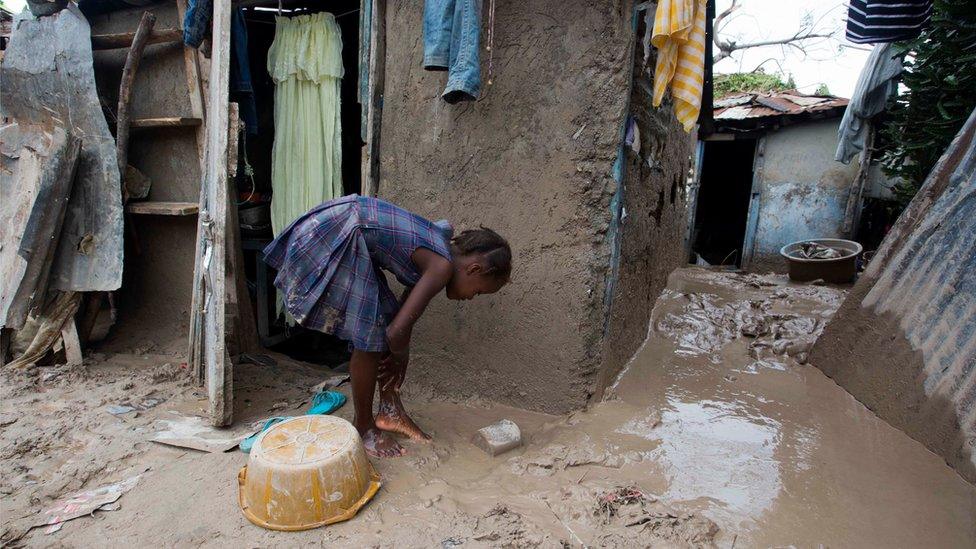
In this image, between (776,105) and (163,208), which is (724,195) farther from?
(163,208)

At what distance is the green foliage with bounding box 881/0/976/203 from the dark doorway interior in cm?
565

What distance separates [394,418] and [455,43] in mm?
1811

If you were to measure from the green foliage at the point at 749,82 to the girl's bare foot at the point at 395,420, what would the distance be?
12.8 metres

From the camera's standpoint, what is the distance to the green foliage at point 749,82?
1286 cm

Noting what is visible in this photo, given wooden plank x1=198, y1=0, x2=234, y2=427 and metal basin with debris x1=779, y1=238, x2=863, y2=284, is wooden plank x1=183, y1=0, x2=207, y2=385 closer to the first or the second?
wooden plank x1=198, y1=0, x2=234, y2=427

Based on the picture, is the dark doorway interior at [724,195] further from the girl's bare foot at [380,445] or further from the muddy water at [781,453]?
the girl's bare foot at [380,445]

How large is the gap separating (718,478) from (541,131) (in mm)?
1743

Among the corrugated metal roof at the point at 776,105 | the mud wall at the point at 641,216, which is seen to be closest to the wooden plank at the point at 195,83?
the mud wall at the point at 641,216

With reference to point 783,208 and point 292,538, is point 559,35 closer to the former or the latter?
point 292,538

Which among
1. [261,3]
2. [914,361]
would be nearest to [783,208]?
[914,361]

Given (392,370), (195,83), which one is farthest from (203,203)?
(392,370)

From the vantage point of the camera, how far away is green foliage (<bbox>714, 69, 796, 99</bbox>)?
12859 mm

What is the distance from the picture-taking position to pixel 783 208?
26.0 ft

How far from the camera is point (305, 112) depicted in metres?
3.75
